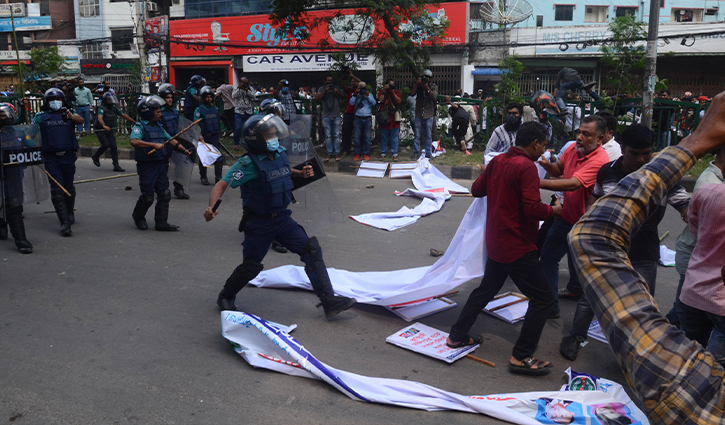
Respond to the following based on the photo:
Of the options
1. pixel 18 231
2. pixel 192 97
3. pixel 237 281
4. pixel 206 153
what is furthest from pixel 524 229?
pixel 192 97

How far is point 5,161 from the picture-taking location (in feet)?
21.3

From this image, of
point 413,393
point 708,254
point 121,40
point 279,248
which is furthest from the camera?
point 121,40

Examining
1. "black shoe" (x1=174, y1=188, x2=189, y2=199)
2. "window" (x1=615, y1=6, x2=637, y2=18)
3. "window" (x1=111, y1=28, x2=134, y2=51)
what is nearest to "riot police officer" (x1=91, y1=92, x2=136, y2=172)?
"black shoe" (x1=174, y1=188, x2=189, y2=199)

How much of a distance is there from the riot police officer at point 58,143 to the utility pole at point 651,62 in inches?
368

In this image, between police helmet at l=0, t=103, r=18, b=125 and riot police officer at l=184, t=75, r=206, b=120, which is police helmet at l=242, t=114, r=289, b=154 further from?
riot police officer at l=184, t=75, r=206, b=120

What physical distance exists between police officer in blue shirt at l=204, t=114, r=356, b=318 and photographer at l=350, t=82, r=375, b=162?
784 centimetres

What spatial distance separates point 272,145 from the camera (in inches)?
183

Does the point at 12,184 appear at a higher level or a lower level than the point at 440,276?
higher

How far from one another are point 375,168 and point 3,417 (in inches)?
358

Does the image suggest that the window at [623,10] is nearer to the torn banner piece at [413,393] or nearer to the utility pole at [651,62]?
the utility pole at [651,62]

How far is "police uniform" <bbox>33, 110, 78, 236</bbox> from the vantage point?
7.31m

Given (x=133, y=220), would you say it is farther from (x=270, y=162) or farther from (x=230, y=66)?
(x=230, y=66)

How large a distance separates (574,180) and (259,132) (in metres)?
2.41

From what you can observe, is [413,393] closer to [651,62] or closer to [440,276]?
[440,276]
